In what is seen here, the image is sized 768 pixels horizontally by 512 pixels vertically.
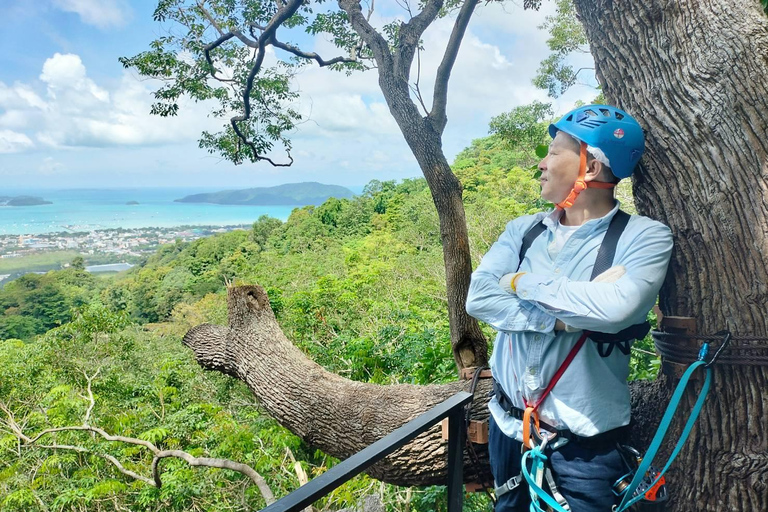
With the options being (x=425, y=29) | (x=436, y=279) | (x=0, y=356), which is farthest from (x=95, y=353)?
(x=425, y=29)

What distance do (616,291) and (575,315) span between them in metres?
0.10

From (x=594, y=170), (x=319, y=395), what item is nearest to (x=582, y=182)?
(x=594, y=170)

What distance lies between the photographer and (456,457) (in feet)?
5.33

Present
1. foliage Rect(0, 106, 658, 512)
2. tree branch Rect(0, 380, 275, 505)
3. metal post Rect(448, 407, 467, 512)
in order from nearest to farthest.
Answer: metal post Rect(448, 407, 467, 512), tree branch Rect(0, 380, 275, 505), foliage Rect(0, 106, 658, 512)

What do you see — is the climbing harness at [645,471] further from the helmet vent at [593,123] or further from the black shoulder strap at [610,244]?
the helmet vent at [593,123]

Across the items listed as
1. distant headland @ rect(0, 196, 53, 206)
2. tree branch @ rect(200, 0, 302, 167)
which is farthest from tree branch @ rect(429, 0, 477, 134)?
distant headland @ rect(0, 196, 53, 206)

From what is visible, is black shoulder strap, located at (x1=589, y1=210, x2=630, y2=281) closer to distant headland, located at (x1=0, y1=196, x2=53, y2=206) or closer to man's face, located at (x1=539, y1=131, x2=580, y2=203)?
man's face, located at (x1=539, y1=131, x2=580, y2=203)

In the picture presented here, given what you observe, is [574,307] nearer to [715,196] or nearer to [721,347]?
[721,347]

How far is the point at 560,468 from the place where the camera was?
4.27ft

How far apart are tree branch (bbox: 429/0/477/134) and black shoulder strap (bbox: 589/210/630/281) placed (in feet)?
7.70

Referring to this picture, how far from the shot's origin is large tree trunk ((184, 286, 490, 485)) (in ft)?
7.57

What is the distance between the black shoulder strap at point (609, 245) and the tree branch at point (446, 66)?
2.35 meters

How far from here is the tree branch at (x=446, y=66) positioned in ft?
11.8

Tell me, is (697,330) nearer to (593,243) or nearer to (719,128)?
(593,243)
